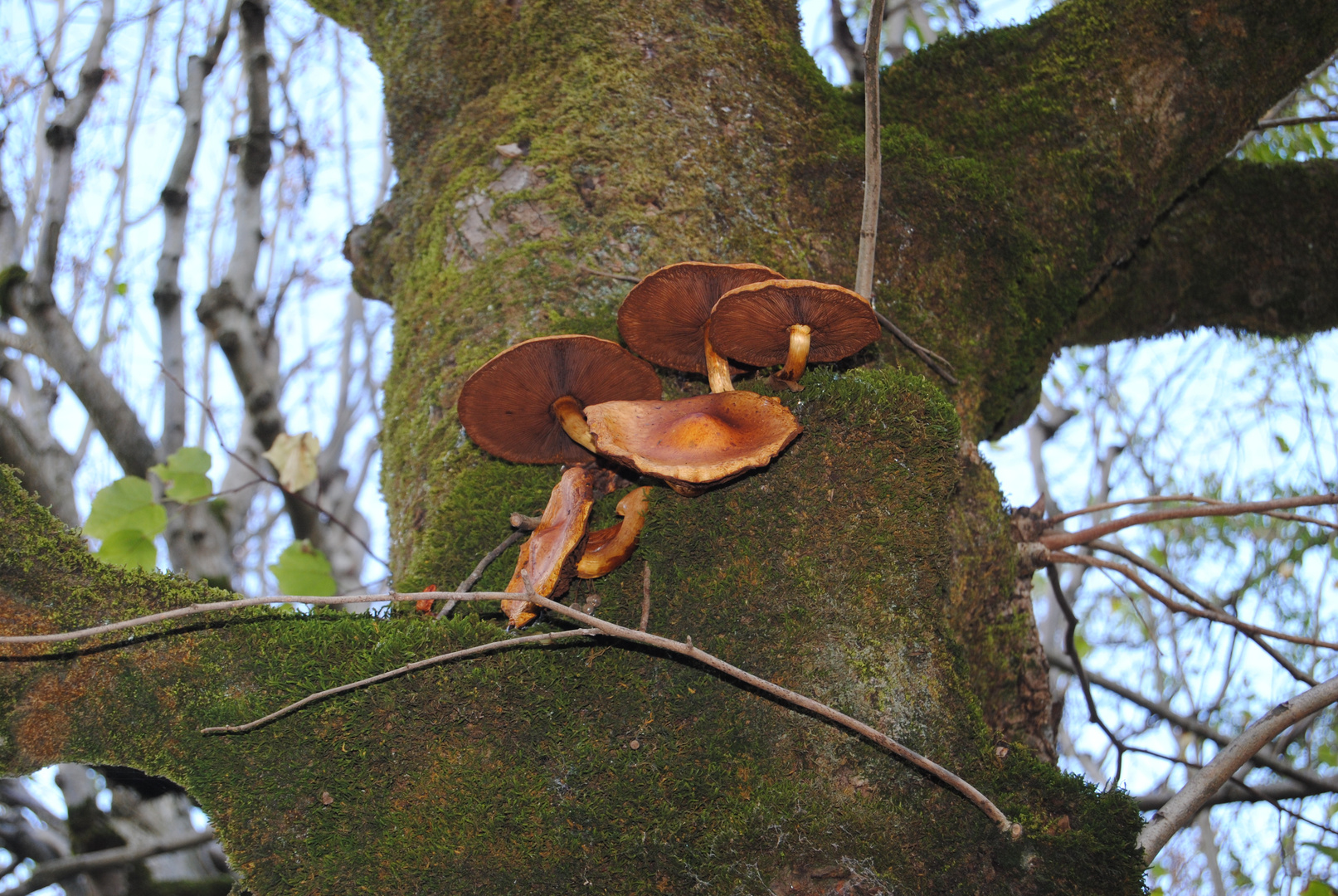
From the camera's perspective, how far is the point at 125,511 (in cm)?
312

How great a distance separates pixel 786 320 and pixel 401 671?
1114 millimetres

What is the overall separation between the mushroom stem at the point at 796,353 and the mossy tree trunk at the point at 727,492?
5.8 inches

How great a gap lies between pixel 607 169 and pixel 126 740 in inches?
71.2

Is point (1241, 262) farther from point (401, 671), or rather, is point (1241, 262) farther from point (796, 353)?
point (401, 671)

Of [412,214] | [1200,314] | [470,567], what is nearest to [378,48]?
[412,214]

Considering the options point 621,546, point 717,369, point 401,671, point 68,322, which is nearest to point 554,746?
point 401,671

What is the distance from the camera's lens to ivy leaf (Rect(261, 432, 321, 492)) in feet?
13.2

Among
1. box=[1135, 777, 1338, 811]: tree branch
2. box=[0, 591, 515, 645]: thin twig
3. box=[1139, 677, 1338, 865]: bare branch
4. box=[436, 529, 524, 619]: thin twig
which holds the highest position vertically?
box=[1135, 777, 1338, 811]: tree branch

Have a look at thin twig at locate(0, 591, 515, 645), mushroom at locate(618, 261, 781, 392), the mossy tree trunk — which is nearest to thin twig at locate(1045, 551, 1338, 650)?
the mossy tree trunk

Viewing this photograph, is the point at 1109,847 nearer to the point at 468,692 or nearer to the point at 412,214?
the point at 468,692

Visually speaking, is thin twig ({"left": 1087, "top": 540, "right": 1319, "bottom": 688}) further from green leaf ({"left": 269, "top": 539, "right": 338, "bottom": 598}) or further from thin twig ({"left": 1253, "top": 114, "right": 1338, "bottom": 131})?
green leaf ({"left": 269, "top": 539, "right": 338, "bottom": 598})

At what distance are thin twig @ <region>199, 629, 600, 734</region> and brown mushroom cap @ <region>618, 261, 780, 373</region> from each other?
821 mm

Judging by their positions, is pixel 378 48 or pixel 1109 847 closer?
pixel 1109 847

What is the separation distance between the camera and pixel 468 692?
5.10 feet
